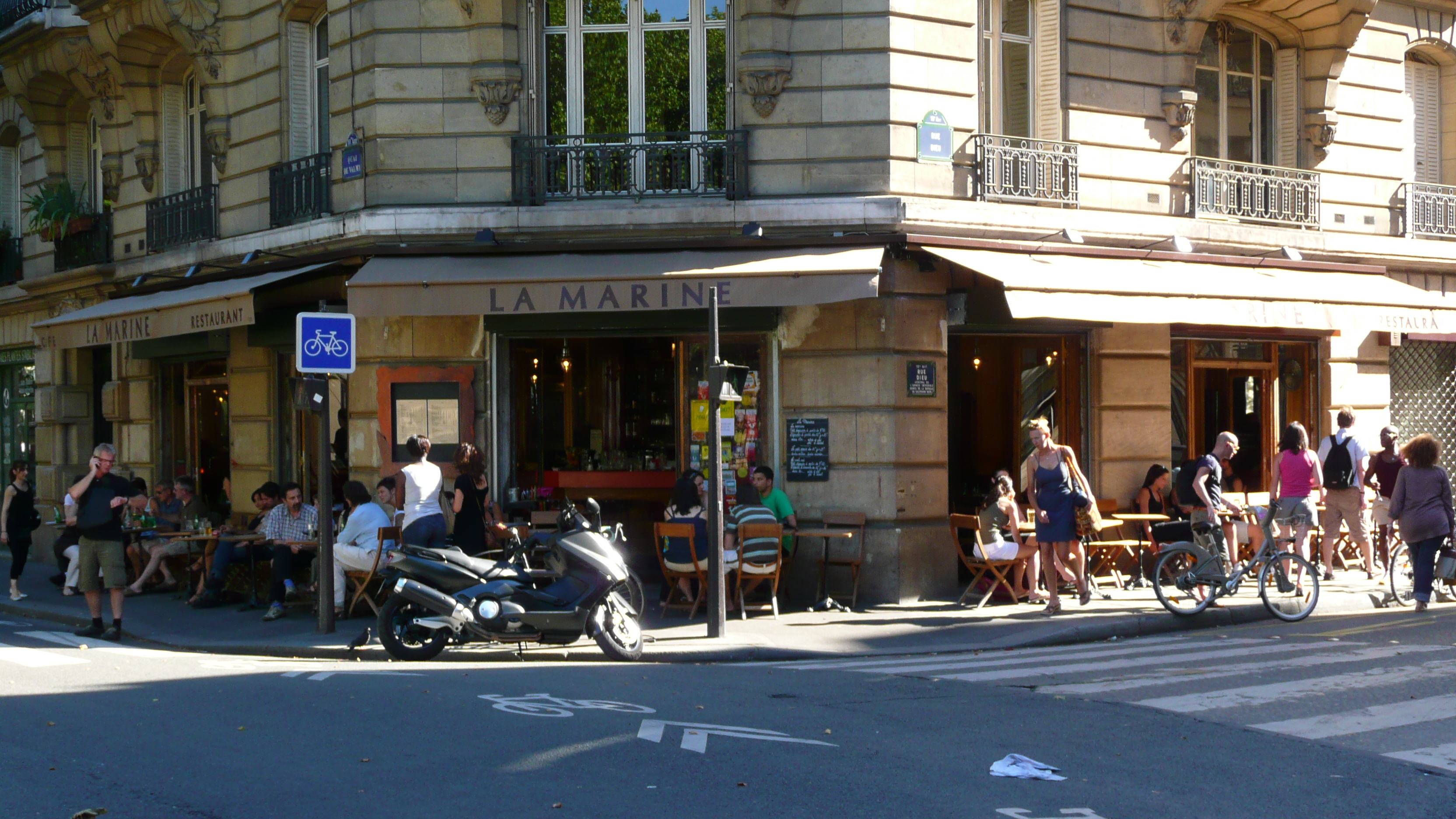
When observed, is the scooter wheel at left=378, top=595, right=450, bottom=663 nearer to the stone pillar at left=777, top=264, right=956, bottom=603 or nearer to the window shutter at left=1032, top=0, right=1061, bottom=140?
the stone pillar at left=777, top=264, right=956, bottom=603

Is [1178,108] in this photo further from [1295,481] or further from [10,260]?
[10,260]

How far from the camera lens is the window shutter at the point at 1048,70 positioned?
1422 cm

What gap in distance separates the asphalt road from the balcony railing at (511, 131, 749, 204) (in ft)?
17.0

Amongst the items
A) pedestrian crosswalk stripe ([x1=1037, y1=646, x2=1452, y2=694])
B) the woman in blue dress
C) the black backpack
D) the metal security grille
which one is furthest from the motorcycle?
the metal security grille

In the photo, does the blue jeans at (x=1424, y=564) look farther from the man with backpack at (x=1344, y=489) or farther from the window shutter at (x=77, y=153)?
the window shutter at (x=77, y=153)

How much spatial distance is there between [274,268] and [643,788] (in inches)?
418

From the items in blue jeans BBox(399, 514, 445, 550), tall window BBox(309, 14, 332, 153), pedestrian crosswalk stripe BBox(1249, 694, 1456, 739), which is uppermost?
tall window BBox(309, 14, 332, 153)

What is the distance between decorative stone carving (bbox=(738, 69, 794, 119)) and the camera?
1307 cm

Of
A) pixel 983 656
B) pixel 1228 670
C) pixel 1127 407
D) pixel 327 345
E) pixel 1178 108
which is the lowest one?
pixel 983 656

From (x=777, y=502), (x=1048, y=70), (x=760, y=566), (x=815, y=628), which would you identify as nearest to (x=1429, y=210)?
(x=1048, y=70)

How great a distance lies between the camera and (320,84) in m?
15.6

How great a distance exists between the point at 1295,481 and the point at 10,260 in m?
19.6

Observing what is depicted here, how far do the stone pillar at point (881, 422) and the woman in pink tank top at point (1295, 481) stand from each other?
3.42 m

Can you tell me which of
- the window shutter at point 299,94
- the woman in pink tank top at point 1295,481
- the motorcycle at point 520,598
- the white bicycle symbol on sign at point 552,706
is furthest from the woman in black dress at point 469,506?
the woman in pink tank top at point 1295,481
